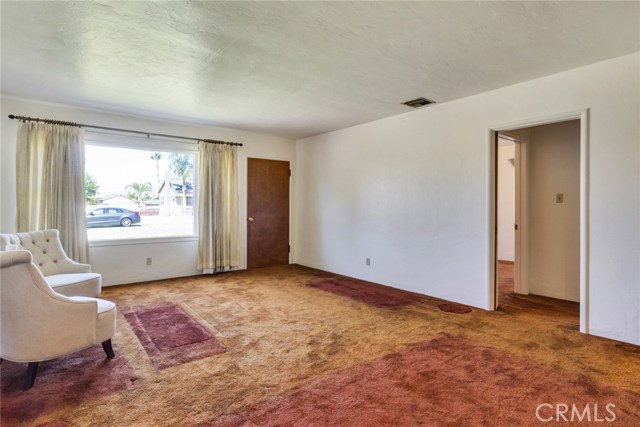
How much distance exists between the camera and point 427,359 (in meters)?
2.57

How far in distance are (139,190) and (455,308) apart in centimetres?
484

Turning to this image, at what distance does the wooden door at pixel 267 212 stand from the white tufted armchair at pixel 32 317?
388 centimetres

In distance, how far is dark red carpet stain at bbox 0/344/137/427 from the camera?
1935 millimetres

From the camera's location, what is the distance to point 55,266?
3.53 meters

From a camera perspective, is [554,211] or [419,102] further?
[554,211]

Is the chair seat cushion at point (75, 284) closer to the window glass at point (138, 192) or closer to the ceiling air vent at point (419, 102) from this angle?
the window glass at point (138, 192)

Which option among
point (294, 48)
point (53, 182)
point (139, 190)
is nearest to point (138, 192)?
point (139, 190)

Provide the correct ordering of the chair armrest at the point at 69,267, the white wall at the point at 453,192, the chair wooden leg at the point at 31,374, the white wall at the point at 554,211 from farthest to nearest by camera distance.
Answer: the white wall at the point at 554,211 → the chair armrest at the point at 69,267 → the white wall at the point at 453,192 → the chair wooden leg at the point at 31,374

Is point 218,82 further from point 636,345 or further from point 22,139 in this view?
point 636,345

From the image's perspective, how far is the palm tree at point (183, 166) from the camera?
5.47 m

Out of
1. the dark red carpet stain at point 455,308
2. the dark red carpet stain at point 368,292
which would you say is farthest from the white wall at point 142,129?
the dark red carpet stain at point 455,308

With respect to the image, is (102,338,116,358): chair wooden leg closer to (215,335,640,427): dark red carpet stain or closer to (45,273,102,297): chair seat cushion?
(45,273,102,297): chair seat cushion

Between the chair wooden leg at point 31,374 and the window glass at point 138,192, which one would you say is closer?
the chair wooden leg at point 31,374

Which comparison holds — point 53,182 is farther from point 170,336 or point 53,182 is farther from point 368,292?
point 368,292
